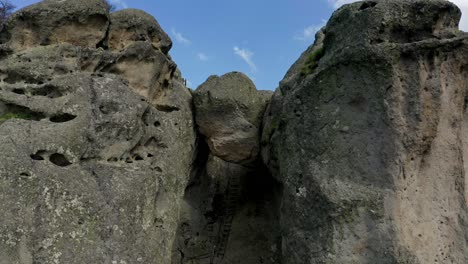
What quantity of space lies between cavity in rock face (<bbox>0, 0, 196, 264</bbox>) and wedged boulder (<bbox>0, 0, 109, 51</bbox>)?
0.05ft

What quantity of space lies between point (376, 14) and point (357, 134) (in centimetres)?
146

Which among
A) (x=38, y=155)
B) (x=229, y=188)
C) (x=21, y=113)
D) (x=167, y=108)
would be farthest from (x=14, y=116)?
(x=229, y=188)

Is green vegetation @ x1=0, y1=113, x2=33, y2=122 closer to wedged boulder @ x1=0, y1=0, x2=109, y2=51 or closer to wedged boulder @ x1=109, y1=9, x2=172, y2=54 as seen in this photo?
wedged boulder @ x1=0, y1=0, x2=109, y2=51

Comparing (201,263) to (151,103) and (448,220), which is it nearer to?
(151,103)

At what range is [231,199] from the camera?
902 centimetres

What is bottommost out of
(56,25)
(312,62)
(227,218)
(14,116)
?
(227,218)

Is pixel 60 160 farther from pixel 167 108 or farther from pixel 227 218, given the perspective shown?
pixel 227 218

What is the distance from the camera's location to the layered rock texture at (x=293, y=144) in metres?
5.41

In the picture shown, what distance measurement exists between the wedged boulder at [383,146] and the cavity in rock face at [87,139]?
181 centimetres

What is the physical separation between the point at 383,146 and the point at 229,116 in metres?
2.87

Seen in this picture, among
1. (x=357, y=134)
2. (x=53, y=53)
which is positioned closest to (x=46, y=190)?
(x=53, y=53)

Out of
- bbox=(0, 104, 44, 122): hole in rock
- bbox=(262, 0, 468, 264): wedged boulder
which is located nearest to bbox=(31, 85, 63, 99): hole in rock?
bbox=(0, 104, 44, 122): hole in rock

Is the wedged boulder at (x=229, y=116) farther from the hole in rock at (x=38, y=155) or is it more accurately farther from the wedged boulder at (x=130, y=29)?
the hole in rock at (x=38, y=155)

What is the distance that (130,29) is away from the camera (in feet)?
25.0
